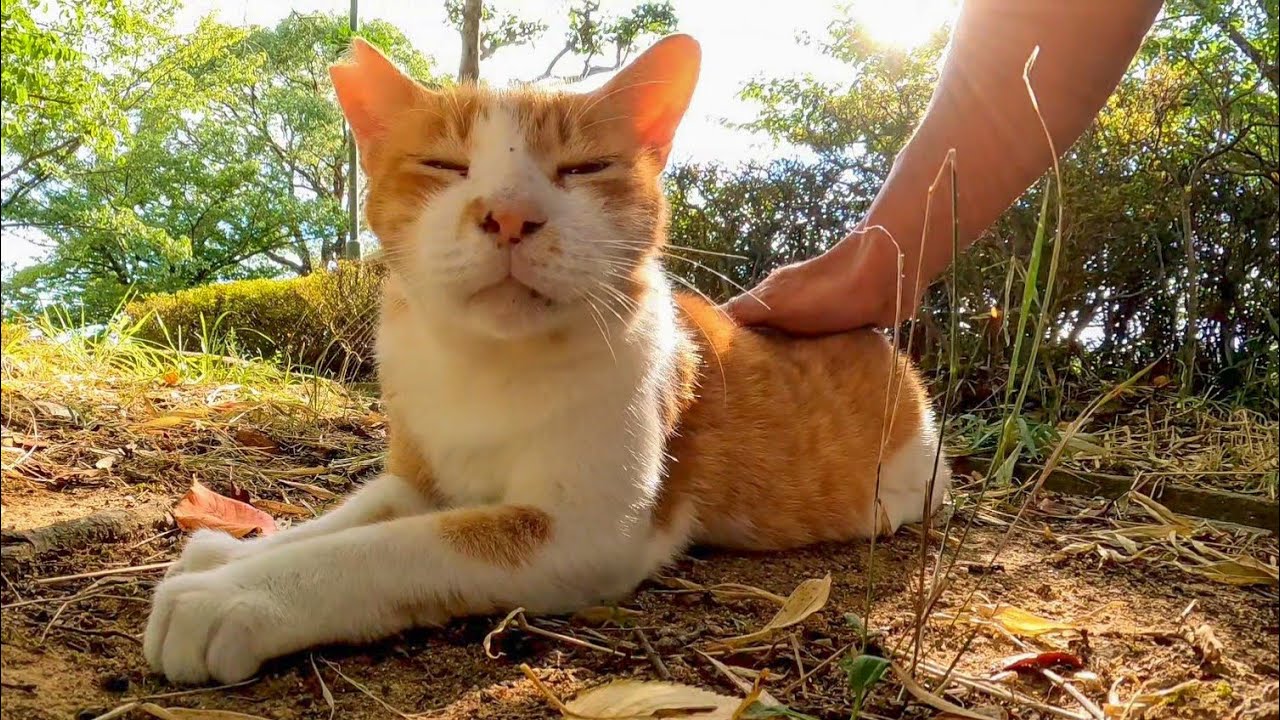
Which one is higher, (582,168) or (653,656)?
(582,168)

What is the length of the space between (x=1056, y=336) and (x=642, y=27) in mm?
1517

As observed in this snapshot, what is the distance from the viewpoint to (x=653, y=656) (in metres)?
0.81

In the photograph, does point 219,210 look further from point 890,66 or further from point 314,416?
point 890,66

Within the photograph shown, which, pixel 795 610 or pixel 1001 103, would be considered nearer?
pixel 795 610

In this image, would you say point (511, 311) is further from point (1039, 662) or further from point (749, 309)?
point (749, 309)

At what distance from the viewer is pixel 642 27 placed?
132 centimetres

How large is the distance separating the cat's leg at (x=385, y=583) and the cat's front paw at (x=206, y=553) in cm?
8

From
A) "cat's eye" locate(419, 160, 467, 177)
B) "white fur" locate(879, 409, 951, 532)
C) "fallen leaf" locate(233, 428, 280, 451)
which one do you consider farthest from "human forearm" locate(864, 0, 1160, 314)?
"fallen leaf" locate(233, 428, 280, 451)

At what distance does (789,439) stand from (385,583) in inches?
32.1

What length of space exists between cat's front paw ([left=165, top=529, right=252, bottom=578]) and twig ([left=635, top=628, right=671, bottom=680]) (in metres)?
0.48

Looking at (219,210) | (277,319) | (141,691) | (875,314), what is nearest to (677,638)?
(141,691)

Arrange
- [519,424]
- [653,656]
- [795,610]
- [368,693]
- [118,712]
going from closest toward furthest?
[118,712] < [368,693] < [653,656] < [795,610] < [519,424]

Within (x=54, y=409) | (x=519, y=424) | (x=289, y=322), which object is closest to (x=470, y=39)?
(x=519, y=424)

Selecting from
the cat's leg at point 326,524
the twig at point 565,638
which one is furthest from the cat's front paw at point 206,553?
the twig at point 565,638
